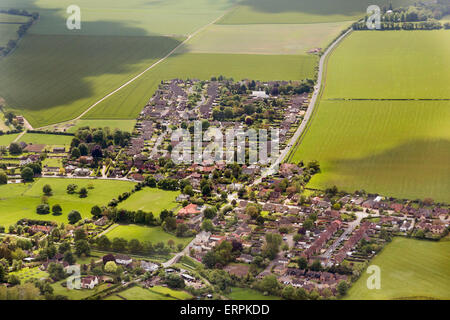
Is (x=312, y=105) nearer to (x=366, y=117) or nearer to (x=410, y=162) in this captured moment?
(x=366, y=117)

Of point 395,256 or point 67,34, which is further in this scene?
point 67,34

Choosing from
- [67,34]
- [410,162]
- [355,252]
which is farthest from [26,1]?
[355,252]

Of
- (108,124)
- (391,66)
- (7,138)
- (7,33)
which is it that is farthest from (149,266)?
(7,33)

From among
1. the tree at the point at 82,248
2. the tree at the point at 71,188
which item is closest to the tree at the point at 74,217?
the tree at the point at 82,248

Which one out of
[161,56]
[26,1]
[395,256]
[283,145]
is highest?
[26,1]

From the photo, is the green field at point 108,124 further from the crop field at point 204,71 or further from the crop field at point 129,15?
the crop field at point 129,15

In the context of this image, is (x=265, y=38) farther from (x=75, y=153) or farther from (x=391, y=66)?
(x=75, y=153)
